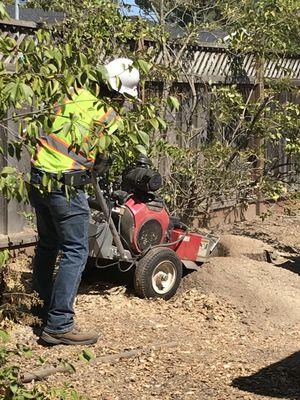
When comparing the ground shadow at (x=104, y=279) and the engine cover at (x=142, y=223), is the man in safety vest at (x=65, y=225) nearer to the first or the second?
the engine cover at (x=142, y=223)

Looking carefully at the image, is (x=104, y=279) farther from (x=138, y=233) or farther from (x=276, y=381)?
(x=276, y=381)

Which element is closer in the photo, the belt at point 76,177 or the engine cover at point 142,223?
the belt at point 76,177

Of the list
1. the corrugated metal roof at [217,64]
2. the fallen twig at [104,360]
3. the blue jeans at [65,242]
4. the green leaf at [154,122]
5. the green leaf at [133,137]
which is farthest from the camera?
the corrugated metal roof at [217,64]

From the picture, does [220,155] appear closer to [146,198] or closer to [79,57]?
[146,198]

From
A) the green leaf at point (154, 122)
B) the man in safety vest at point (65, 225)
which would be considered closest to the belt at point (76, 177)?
the man in safety vest at point (65, 225)

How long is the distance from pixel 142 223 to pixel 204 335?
105cm

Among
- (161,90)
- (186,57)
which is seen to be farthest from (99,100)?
(186,57)

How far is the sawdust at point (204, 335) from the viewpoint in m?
4.66

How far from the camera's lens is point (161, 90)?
802 cm

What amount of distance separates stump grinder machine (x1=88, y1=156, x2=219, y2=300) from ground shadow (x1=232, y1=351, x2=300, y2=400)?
140cm

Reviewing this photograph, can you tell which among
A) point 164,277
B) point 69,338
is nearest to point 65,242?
point 69,338

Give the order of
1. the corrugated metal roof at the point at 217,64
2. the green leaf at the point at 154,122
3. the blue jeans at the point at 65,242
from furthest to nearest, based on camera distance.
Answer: the corrugated metal roof at the point at 217,64
the blue jeans at the point at 65,242
the green leaf at the point at 154,122

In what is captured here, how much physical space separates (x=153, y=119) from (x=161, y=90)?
526cm

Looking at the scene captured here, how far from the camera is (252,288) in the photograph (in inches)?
259
